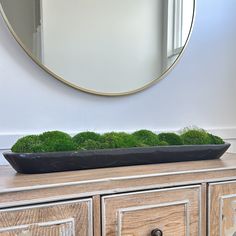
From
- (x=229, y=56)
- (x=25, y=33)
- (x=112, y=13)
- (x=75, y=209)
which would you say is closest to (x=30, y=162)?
(x=75, y=209)

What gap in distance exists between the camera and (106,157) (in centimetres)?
90

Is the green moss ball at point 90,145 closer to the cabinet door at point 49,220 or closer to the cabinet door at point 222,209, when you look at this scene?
the cabinet door at point 49,220

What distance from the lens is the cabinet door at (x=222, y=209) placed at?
87cm

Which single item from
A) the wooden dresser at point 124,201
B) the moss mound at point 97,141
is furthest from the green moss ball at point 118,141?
the wooden dresser at point 124,201

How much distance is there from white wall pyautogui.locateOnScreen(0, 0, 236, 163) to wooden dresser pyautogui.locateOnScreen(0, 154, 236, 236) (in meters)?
0.31

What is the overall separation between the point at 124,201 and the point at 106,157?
0.17 m

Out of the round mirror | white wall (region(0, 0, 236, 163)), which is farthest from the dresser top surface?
the round mirror

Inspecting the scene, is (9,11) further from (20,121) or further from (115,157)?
(115,157)

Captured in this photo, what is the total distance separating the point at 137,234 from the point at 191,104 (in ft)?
2.57

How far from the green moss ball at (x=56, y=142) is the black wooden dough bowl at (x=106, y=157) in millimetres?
44

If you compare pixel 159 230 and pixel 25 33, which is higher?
pixel 25 33

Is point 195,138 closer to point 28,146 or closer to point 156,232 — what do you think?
point 156,232

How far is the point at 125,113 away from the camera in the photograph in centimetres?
127

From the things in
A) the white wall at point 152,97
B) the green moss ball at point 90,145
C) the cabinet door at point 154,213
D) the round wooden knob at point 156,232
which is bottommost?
the round wooden knob at point 156,232
